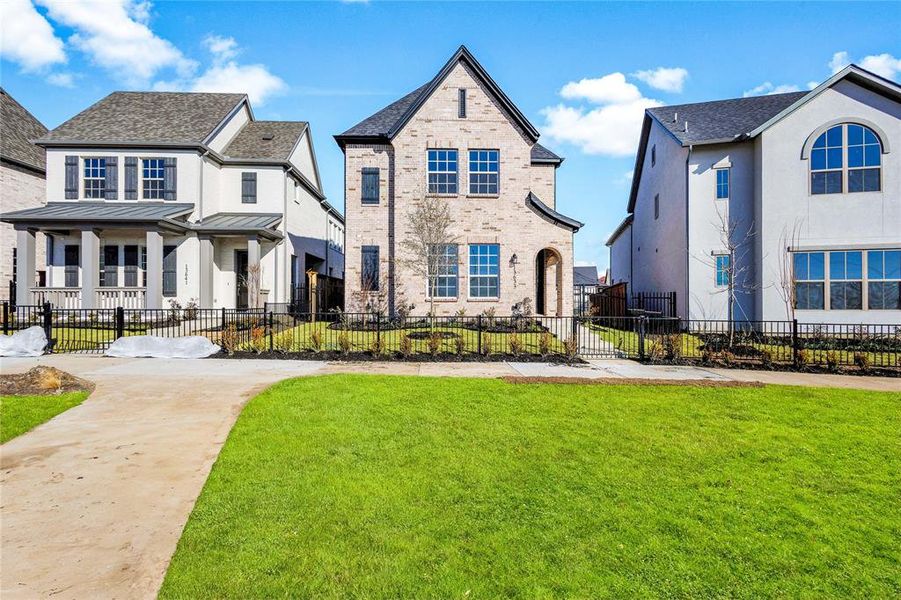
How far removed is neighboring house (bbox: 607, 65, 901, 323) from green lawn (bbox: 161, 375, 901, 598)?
1139 centimetres

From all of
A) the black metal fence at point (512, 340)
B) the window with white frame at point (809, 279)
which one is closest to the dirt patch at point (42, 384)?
the black metal fence at point (512, 340)

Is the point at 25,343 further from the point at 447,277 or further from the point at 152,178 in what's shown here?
the point at 447,277

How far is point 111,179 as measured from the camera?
21141 mm

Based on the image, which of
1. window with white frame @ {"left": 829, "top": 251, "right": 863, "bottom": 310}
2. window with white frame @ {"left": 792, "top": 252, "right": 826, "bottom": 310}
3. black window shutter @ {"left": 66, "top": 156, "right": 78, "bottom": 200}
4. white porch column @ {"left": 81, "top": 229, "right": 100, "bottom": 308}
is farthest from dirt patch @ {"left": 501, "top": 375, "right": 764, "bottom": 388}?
black window shutter @ {"left": 66, "top": 156, "right": 78, "bottom": 200}

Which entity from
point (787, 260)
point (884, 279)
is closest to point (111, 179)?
point (787, 260)

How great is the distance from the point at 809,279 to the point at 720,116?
824 cm

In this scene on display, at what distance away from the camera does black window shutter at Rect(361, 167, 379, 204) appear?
2006cm

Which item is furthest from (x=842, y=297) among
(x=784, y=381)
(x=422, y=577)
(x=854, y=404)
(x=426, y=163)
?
(x=422, y=577)

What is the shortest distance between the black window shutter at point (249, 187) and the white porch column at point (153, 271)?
550 cm

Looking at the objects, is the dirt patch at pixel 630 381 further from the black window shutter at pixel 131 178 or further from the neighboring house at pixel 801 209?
the black window shutter at pixel 131 178

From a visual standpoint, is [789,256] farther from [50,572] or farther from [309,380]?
[50,572]

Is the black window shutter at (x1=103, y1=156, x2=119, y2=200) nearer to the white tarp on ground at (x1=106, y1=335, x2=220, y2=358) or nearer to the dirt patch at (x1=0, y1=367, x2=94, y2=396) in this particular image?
the white tarp on ground at (x1=106, y1=335, x2=220, y2=358)

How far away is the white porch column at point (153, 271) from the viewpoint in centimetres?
1877

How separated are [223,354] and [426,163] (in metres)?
11.3
